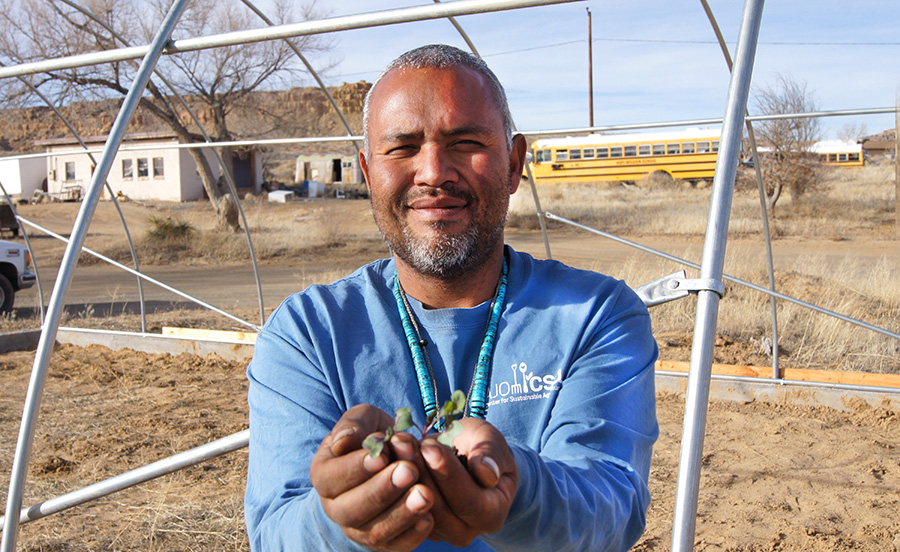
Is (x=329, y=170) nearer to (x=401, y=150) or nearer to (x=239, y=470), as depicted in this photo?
(x=239, y=470)

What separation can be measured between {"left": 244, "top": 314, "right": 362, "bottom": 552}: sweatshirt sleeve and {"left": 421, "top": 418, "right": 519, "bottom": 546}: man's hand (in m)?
0.33

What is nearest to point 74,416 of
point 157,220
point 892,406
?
point 892,406

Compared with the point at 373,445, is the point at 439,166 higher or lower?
higher

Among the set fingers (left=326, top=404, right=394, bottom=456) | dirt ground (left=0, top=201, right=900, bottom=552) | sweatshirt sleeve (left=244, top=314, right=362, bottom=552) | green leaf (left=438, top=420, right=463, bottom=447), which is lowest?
dirt ground (left=0, top=201, right=900, bottom=552)

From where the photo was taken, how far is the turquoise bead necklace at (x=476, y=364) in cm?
153

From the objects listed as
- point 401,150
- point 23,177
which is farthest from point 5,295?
point 23,177

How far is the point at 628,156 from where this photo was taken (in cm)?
2894

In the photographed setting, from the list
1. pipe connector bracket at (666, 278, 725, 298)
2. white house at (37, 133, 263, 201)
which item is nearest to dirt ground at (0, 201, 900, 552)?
pipe connector bracket at (666, 278, 725, 298)

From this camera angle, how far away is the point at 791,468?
4348 mm

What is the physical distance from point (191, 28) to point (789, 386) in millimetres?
15363

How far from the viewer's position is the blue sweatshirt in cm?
136

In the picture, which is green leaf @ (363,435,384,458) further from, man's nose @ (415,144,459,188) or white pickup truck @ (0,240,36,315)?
white pickup truck @ (0,240,36,315)

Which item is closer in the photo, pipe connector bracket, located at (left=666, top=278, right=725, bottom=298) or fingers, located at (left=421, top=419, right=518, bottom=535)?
fingers, located at (left=421, top=419, right=518, bottom=535)

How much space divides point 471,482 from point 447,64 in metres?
0.99
